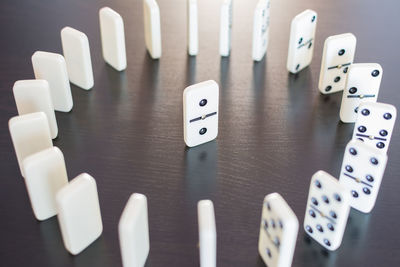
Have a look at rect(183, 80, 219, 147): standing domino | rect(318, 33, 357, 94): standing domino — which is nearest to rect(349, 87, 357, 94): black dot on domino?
rect(318, 33, 357, 94): standing domino

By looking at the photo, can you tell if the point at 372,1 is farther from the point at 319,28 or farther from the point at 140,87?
the point at 140,87

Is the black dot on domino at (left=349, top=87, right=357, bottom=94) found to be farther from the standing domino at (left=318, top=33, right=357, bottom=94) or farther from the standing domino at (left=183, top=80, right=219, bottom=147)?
the standing domino at (left=183, top=80, right=219, bottom=147)

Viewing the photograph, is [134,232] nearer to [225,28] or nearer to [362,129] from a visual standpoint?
[362,129]

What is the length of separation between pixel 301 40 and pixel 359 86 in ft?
0.86

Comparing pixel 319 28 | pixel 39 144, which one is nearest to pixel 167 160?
pixel 39 144

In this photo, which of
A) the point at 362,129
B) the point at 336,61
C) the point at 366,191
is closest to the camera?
the point at 366,191

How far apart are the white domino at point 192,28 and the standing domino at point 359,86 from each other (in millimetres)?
516

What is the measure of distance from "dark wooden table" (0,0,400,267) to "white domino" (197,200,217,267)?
0.25 feet

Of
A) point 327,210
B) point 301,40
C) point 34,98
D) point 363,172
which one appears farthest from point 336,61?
point 34,98

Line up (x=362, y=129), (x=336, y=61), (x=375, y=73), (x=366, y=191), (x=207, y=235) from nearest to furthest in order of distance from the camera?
1. (x=207, y=235)
2. (x=366, y=191)
3. (x=362, y=129)
4. (x=375, y=73)
5. (x=336, y=61)

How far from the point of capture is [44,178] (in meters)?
1.20

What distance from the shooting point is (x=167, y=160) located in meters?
1.40

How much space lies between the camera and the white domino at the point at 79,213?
110cm

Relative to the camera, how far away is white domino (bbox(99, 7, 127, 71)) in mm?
1649
